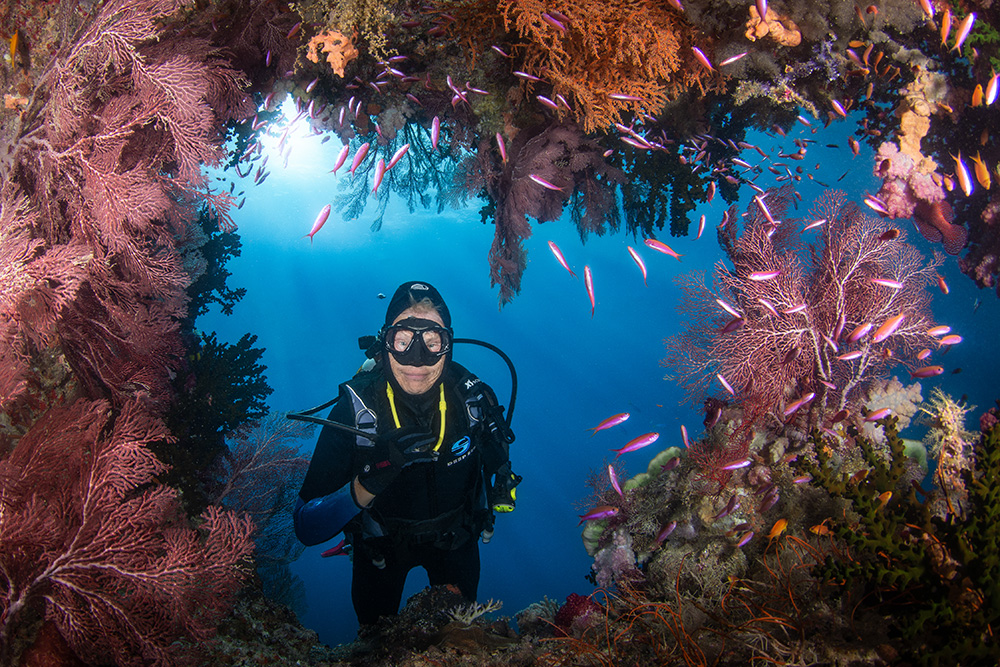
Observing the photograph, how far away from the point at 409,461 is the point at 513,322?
50.9m

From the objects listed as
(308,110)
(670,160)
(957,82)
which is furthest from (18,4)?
(957,82)

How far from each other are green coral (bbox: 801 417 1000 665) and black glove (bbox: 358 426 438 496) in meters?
2.84

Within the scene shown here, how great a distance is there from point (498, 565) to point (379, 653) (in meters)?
39.4

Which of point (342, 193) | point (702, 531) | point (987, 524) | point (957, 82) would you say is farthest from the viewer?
point (342, 193)

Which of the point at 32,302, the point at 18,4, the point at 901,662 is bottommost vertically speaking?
the point at 901,662

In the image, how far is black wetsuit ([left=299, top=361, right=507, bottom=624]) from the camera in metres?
4.11

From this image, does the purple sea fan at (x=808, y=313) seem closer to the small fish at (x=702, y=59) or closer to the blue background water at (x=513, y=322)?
the small fish at (x=702, y=59)

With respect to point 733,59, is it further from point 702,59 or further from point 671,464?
point 671,464

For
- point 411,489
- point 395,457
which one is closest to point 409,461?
point 395,457

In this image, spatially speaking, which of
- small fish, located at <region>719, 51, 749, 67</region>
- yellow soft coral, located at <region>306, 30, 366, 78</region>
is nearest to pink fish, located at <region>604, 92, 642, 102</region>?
small fish, located at <region>719, 51, 749, 67</region>

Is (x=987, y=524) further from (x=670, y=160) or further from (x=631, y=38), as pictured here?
(x=670, y=160)

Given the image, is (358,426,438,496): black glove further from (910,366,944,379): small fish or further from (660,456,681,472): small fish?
(910,366,944,379): small fish

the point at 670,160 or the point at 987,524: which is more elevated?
the point at 670,160

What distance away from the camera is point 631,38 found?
3785 millimetres
